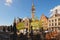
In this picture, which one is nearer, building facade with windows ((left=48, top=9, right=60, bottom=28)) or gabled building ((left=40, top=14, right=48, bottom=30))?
building facade with windows ((left=48, top=9, right=60, bottom=28))

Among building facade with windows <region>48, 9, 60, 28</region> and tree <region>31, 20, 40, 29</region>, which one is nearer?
building facade with windows <region>48, 9, 60, 28</region>

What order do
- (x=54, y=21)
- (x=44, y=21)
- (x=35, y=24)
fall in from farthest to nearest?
(x=44, y=21) → (x=35, y=24) → (x=54, y=21)

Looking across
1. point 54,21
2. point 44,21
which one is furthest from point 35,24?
point 54,21

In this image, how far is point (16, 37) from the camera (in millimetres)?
27297

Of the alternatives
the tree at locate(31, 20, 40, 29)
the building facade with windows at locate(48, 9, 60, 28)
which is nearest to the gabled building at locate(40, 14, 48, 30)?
the building facade with windows at locate(48, 9, 60, 28)

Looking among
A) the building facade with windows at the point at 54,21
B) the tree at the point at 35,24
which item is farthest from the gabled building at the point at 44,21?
the tree at the point at 35,24

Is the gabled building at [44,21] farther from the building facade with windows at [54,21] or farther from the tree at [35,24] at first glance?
the tree at [35,24]

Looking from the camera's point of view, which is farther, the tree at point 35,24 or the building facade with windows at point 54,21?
the tree at point 35,24

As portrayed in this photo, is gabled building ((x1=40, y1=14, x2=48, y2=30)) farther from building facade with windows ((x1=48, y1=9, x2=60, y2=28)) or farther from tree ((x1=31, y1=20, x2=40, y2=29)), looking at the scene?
tree ((x1=31, y1=20, x2=40, y2=29))

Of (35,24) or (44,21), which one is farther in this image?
(44,21)

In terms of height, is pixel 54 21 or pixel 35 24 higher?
pixel 54 21

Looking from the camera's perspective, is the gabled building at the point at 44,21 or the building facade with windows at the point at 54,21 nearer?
the building facade with windows at the point at 54,21

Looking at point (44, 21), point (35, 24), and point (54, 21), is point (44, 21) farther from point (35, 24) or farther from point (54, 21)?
point (54, 21)

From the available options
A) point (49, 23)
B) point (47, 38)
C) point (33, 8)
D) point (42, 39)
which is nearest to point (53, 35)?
point (47, 38)
